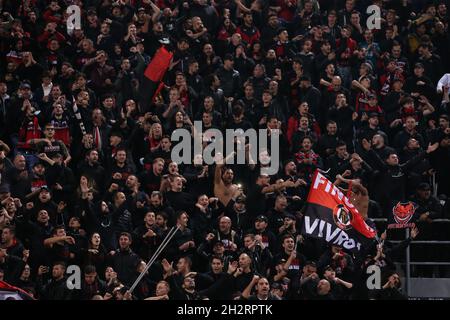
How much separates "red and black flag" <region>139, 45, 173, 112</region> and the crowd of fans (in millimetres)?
93

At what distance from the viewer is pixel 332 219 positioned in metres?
19.3

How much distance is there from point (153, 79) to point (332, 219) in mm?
3916

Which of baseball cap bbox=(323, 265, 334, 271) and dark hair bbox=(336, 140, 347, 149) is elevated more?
dark hair bbox=(336, 140, 347, 149)

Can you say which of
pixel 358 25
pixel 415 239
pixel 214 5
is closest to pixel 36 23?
pixel 214 5

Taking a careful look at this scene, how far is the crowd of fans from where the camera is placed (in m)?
19.2

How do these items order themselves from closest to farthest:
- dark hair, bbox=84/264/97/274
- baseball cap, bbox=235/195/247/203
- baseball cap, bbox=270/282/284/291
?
dark hair, bbox=84/264/97/274 → baseball cap, bbox=270/282/284/291 → baseball cap, bbox=235/195/247/203

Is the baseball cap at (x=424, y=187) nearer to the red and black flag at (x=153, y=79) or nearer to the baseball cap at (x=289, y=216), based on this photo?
the baseball cap at (x=289, y=216)

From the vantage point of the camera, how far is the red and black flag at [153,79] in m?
21.8

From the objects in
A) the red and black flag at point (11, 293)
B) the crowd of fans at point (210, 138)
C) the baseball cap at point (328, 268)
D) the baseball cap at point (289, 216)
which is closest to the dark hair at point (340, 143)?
the crowd of fans at point (210, 138)

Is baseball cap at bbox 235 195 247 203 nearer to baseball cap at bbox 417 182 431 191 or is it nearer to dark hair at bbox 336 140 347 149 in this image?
dark hair at bbox 336 140 347 149

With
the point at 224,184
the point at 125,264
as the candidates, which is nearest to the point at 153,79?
the point at 224,184

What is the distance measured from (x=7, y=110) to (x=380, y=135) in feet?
16.7

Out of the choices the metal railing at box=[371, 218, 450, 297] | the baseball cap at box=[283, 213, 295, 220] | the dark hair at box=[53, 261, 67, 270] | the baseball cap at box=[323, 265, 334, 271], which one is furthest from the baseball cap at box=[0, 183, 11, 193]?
the metal railing at box=[371, 218, 450, 297]

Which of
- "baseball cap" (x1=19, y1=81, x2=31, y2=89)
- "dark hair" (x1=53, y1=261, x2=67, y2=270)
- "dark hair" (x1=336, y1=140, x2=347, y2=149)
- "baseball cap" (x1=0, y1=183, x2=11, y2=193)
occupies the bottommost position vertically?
"dark hair" (x1=53, y1=261, x2=67, y2=270)
